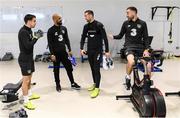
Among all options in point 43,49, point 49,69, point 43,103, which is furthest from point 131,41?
point 43,49

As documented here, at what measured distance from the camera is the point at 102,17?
366 inches

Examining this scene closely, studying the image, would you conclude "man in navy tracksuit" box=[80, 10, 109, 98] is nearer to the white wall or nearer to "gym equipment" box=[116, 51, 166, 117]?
"gym equipment" box=[116, 51, 166, 117]

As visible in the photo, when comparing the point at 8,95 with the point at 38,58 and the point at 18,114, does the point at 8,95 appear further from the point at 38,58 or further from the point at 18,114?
the point at 38,58

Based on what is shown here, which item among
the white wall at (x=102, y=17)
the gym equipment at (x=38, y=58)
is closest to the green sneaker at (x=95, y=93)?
the gym equipment at (x=38, y=58)

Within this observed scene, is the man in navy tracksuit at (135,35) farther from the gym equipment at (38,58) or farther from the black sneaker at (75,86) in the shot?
the gym equipment at (38,58)


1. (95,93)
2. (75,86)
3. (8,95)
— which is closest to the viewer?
(8,95)

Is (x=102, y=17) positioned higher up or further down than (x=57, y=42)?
higher up

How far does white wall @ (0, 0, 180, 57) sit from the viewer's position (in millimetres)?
9219

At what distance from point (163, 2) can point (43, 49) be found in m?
4.40

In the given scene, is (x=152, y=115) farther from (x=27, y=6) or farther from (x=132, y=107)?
(x=27, y=6)

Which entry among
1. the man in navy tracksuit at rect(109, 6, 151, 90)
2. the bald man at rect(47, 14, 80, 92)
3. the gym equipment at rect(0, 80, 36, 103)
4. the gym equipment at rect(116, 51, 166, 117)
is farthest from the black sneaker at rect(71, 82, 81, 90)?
the gym equipment at rect(116, 51, 166, 117)

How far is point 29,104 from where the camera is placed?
A: 180 inches

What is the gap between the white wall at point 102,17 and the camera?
9.22 metres

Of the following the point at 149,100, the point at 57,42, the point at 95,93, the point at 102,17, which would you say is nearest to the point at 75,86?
the point at 95,93
